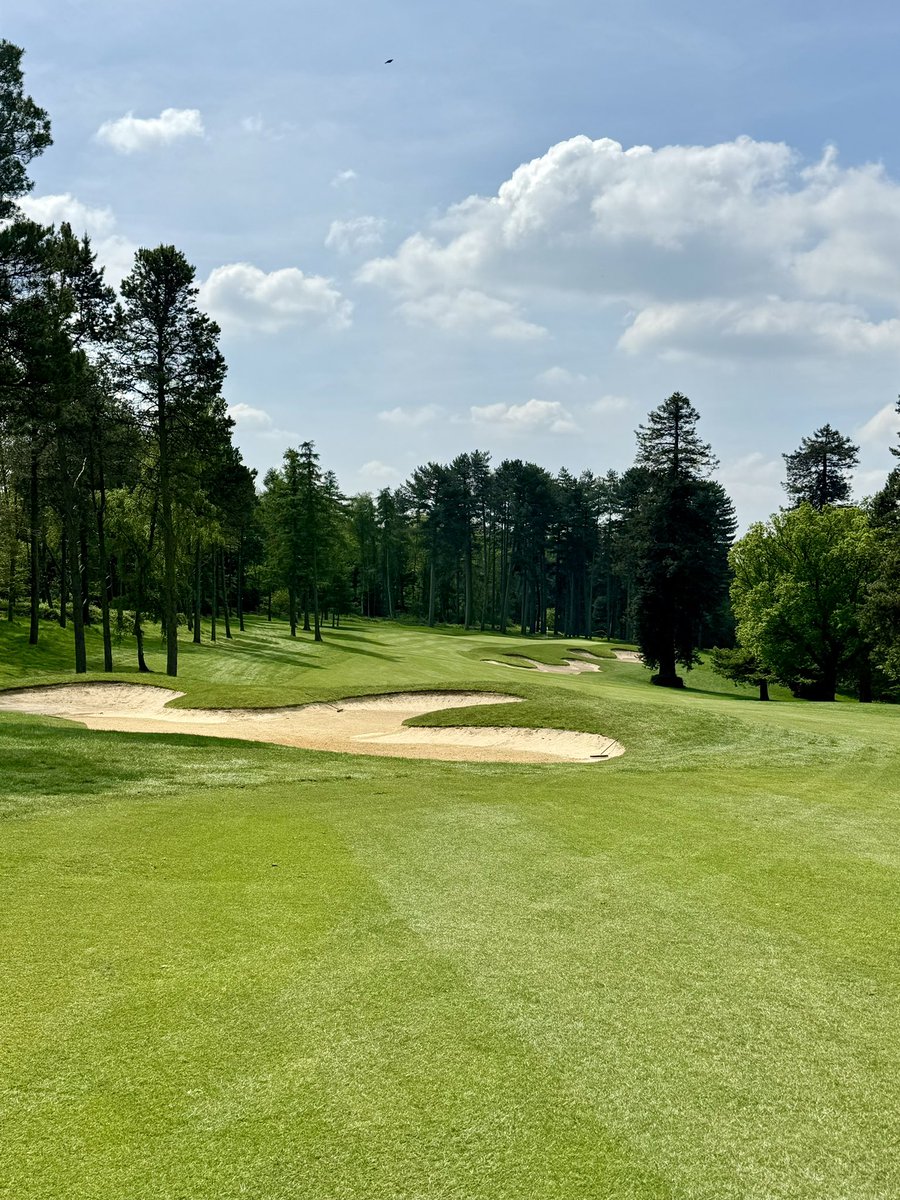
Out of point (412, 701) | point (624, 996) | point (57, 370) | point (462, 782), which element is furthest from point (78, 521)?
point (624, 996)

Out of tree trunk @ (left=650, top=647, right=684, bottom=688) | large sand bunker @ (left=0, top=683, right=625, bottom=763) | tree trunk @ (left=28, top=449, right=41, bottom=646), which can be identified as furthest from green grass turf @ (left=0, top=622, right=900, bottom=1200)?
tree trunk @ (left=650, top=647, right=684, bottom=688)

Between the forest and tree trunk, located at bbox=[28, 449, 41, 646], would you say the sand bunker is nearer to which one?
the forest

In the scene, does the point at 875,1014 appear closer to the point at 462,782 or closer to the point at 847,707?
the point at 462,782

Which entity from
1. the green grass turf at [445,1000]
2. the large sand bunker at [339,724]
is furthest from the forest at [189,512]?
the green grass turf at [445,1000]

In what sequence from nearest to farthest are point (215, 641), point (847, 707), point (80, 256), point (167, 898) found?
point (167, 898), point (847, 707), point (80, 256), point (215, 641)

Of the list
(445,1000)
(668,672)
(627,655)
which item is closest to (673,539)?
(668,672)

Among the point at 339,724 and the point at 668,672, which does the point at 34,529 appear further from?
the point at 668,672

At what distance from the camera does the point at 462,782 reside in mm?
14180

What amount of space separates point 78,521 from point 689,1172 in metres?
39.8

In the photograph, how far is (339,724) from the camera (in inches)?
968

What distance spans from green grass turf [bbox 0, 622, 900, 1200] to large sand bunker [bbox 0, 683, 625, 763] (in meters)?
9.07

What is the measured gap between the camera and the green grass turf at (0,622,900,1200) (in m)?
3.49

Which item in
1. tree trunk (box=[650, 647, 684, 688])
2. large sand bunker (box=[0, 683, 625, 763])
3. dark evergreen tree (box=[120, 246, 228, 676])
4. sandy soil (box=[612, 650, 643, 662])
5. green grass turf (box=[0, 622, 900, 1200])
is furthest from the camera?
sandy soil (box=[612, 650, 643, 662])

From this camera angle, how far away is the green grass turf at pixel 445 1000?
349 cm
